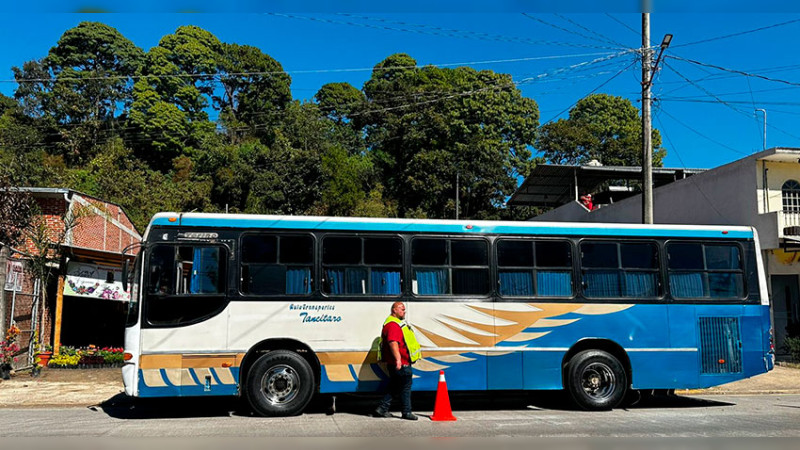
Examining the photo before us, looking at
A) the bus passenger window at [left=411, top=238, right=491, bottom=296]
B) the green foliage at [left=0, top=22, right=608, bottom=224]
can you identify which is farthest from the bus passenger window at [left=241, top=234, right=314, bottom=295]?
the green foliage at [left=0, top=22, right=608, bottom=224]

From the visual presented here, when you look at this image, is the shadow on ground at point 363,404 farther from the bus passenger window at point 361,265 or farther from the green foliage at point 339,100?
the green foliage at point 339,100

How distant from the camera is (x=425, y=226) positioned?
35.3ft

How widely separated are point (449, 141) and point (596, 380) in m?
42.2

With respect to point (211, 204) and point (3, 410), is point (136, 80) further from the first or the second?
point (3, 410)

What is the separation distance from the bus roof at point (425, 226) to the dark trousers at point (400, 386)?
2306 millimetres

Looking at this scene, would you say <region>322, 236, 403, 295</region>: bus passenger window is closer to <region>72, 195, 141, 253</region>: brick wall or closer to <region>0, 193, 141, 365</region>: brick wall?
<region>0, 193, 141, 365</region>: brick wall

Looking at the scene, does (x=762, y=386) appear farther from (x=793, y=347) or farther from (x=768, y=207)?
(x=768, y=207)

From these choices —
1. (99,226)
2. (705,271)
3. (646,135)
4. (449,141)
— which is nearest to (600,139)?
(449,141)

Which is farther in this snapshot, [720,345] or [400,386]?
[720,345]

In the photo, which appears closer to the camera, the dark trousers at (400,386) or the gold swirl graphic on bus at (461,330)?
the dark trousers at (400,386)

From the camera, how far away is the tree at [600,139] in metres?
53.8

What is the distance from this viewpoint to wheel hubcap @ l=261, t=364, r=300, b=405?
10.0m

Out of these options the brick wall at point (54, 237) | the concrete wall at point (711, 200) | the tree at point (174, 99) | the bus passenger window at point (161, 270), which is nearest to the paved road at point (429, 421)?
the bus passenger window at point (161, 270)

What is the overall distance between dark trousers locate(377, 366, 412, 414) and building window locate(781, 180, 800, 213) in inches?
624
